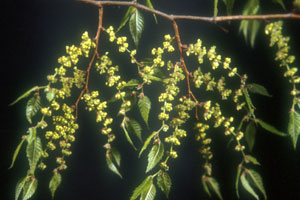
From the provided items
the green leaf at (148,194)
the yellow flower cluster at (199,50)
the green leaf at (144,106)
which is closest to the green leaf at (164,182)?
the green leaf at (148,194)

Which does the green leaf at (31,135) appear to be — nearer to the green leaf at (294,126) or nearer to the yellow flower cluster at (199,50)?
the yellow flower cluster at (199,50)

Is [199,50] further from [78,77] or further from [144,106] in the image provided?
[78,77]

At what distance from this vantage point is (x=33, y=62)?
1.00 meters

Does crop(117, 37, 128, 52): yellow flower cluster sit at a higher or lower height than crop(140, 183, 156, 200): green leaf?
higher

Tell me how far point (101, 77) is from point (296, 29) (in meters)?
0.57

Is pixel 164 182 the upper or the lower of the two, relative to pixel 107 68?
lower

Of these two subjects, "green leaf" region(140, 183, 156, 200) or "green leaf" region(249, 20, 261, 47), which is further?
"green leaf" region(140, 183, 156, 200)

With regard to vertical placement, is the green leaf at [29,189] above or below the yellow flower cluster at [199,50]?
below

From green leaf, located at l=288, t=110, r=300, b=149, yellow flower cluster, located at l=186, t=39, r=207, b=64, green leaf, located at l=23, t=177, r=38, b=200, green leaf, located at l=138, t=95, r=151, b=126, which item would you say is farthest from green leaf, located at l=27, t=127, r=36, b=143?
green leaf, located at l=288, t=110, r=300, b=149

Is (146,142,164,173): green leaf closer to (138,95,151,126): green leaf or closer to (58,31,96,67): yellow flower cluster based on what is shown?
(138,95,151,126): green leaf

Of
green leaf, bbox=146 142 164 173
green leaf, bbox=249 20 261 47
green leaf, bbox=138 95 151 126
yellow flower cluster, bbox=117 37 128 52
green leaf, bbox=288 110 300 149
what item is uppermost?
yellow flower cluster, bbox=117 37 128 52

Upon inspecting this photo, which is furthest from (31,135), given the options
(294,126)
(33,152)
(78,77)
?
(294,126)

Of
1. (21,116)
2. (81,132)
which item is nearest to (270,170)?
(81,132)

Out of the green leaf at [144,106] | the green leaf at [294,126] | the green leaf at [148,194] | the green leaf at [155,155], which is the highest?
the green leaf at [144,106]
